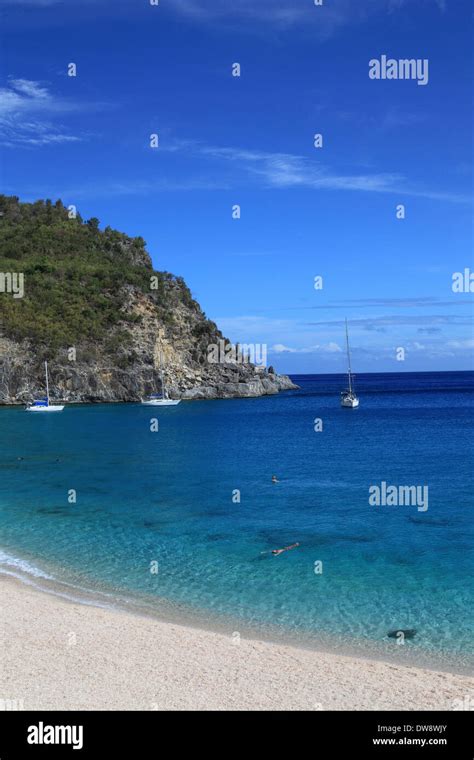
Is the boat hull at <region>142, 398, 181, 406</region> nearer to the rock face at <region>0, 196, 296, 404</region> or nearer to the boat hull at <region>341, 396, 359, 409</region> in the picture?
the rock face at <region>0, 196, 296, 404</region>

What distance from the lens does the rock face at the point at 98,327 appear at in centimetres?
10350

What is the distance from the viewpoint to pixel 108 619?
16.1 m

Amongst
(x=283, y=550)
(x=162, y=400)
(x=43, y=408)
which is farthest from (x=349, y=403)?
(x=283, y=550)

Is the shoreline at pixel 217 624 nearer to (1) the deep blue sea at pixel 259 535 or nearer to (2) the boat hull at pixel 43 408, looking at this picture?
(1) the deep blue sea at pixel 259 535

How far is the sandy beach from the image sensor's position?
1110 cm

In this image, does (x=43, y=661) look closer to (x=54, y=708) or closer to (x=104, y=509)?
(x=54, y=708)

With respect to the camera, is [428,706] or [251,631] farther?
[251,631]

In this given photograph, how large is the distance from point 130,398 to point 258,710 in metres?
97.1

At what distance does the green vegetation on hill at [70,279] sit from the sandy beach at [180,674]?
9441 cm

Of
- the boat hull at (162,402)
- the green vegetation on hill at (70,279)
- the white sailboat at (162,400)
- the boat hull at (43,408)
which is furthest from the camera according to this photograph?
the green vegetation on hill at (70,279)

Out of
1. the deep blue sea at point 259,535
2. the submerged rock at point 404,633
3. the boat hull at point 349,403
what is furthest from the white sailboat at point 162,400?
the submerged rock at point 404,633

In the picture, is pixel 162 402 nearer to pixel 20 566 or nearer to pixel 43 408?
pixel 43 408

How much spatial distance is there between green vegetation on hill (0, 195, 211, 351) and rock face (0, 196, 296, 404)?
0.66ft
